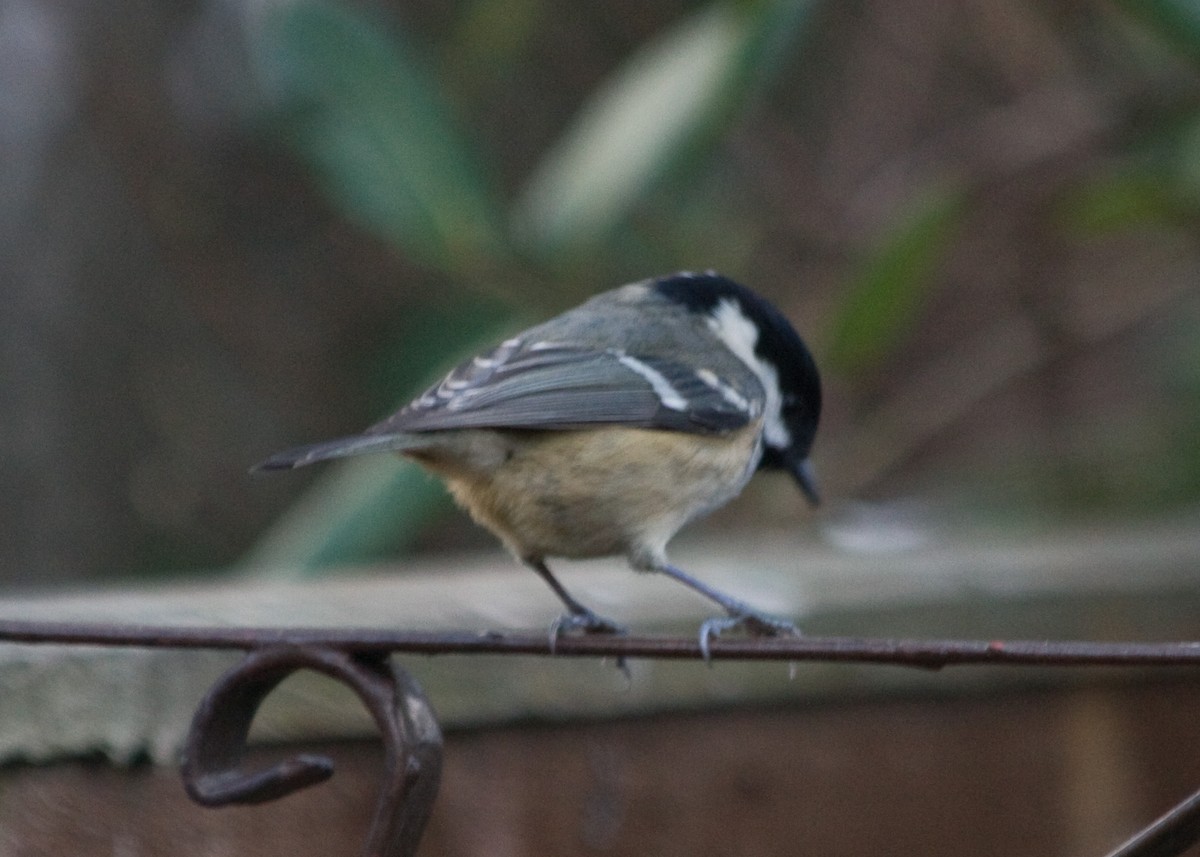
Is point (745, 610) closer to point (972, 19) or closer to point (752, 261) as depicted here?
point (752, 261)

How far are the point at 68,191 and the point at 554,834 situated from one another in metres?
2.95

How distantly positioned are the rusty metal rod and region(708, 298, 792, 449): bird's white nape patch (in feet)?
3.07

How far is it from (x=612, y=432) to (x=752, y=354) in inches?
13.6

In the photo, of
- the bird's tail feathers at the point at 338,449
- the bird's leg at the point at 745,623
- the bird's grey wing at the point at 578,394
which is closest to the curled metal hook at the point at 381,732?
the bird's tail feathers at the point at 338,449

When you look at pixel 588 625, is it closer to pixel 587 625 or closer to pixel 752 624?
pixel 587 625

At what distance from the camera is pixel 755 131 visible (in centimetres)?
406

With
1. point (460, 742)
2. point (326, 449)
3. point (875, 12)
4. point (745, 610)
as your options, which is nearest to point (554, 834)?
point (460, 742)

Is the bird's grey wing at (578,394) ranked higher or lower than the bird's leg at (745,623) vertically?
higher

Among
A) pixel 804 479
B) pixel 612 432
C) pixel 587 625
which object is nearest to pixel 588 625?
pixel 587 625

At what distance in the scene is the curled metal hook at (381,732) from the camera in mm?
931

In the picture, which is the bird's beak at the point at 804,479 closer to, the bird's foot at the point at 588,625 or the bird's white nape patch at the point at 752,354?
the bird's white nape patch at the point at 752,354

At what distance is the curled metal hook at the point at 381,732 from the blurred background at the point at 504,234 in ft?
5.97

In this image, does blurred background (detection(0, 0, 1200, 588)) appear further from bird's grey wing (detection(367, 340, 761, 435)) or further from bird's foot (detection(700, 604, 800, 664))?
bird's foot (detection(700, 604, 800, 664))

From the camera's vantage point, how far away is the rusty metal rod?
2.76ft
